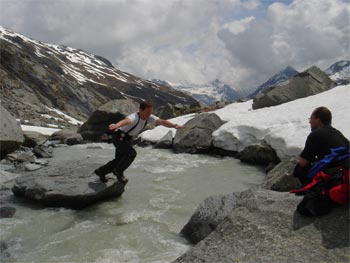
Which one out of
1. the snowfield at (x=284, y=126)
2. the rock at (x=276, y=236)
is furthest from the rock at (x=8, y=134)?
the snowfield at (x=284, y=126)

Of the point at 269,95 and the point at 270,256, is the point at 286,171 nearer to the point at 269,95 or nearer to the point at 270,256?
the point at 270,256

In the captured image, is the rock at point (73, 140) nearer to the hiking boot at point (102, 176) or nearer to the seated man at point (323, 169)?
the hiking boot at point (102, 176)

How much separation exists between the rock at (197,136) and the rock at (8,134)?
9.77 m

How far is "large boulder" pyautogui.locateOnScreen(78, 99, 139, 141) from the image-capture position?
32.1 m

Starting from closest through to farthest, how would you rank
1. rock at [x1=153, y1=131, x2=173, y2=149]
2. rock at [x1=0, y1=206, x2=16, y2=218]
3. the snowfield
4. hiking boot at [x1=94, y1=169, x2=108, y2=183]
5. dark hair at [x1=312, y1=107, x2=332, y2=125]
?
dark hair at [x1=312, y1=107, x2=332, y2=125], rock at [x1=0, y1=206, x2=16, y2=218], hiking boot at [x1=94, y1=169, x2=108, y2=183], the snowfield, rock at [x1=153, y1=131, x2=173, y2=149]

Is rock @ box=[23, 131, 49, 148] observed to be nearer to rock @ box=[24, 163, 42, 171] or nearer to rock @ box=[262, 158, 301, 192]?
rock @ box=[24, 163, 42, 171]

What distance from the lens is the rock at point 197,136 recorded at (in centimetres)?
2086

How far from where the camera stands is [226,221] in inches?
241

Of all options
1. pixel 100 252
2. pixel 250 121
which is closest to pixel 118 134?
pixel 100 252

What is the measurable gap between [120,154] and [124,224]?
2337mm

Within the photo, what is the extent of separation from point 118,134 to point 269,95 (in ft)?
60.6

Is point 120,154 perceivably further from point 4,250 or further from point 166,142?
point 166,142

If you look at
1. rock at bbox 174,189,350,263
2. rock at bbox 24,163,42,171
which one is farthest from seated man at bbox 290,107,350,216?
rock at bbox 24,163,42,171

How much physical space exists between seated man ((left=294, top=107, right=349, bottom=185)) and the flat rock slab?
5874 millimetres
